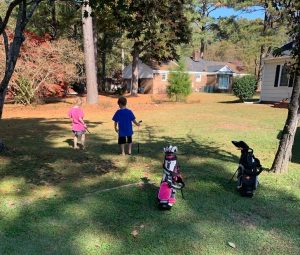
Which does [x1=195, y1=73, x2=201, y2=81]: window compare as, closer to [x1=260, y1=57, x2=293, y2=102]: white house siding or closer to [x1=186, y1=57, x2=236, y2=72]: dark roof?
[x1=186, y1=57, x2=236, y2=72]: dark roof

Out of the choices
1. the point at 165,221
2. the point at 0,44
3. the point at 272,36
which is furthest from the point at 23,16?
the point at 272,36

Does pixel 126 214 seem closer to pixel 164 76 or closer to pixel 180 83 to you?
pixel 180 83

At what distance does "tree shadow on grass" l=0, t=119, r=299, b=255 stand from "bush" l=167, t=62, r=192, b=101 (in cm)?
1837

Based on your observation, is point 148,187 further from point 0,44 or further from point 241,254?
point 0,44

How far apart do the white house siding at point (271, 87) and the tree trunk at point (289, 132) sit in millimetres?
15812

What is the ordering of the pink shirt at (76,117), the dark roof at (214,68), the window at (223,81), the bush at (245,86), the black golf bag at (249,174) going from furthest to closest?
the window at (223,81)
the dark roof at (214,68)
the bush at (245,86)
the pink shirt at (76,117)
the black golf bag at (249,174)

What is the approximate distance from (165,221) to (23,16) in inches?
192

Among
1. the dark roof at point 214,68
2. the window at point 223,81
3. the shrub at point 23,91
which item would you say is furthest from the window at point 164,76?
the shrub at point 23,91

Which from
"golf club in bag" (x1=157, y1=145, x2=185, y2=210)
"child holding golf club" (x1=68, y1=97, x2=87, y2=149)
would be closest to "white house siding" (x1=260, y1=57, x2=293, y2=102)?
"child holding golf club" (x1=68, y1=97, x2=87, y2=149)

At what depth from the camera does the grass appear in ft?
13.3

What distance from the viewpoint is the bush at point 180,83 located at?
2556cm

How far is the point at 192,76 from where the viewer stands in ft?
158

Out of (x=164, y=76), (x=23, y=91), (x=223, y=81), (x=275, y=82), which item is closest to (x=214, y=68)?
(x=223, y=81)

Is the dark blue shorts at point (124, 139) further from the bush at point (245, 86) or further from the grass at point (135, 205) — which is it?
the bush at point (245, 86)
